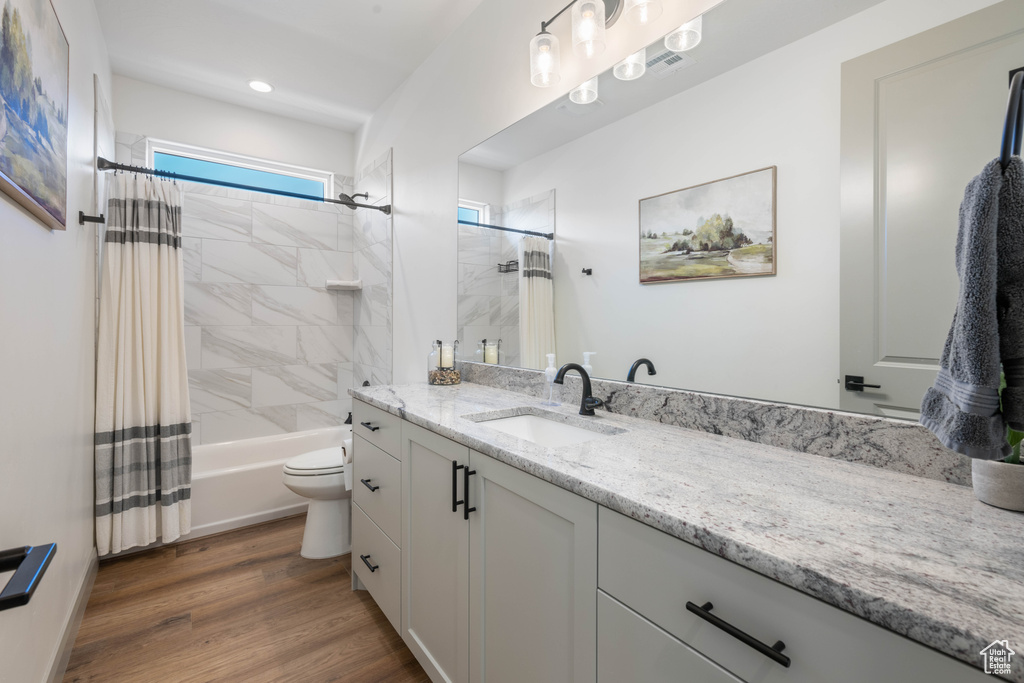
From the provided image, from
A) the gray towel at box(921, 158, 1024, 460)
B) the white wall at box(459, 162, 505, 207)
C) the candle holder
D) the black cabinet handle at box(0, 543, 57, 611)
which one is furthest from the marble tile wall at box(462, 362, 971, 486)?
the black cabinet handle at box(0, 543, 57, 611)

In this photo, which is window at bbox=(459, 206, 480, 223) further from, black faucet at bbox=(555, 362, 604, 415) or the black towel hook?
the black towel hook

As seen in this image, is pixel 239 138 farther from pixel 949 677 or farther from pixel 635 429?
pixel 949 677

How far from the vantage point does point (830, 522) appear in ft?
2.20

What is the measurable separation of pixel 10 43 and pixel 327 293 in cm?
257

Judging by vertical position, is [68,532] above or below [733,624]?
below

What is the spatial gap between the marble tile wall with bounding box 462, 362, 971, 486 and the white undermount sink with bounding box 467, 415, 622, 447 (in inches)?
6.5

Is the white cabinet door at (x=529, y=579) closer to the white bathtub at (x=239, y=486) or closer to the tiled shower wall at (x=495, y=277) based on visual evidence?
the tiled shower wall at (x=495, y=277)

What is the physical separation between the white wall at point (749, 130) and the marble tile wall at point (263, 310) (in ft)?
5.01

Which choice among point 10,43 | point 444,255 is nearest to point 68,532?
point 10,43

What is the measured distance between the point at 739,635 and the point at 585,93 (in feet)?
5.22

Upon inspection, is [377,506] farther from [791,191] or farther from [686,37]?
[686,37]

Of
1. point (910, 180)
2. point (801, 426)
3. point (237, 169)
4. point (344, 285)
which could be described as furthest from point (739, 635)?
point (237, 169)

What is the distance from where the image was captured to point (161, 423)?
2420 millimetres

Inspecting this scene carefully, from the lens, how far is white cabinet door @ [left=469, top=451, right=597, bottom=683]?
0.85 m
